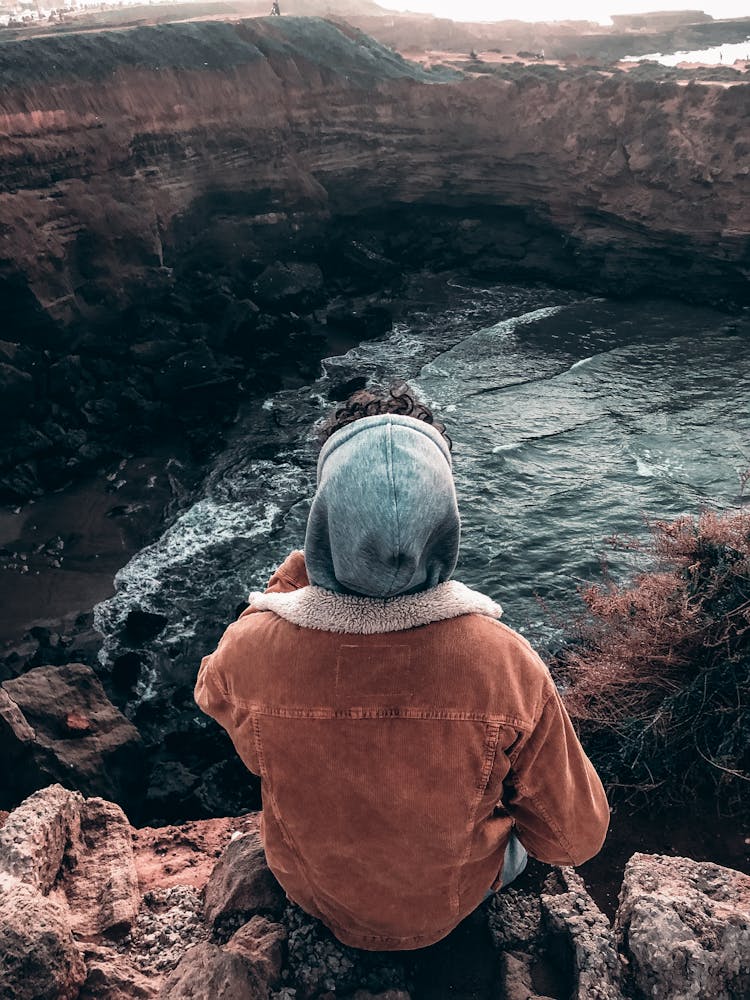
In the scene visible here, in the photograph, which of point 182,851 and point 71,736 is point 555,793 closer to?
point 182,851

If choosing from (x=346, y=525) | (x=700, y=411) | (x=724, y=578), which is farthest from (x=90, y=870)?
(x=700, y=411)

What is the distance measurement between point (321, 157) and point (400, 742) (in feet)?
57.2

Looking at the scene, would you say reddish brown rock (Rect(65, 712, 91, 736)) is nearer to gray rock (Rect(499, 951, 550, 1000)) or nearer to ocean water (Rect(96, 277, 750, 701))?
ocean water (Rect(96, 277, 750, 701))

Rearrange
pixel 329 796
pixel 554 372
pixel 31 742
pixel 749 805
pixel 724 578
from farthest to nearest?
pixel 554 372 → pixel 31 742 → pixel 724 578 → pixel 749 805 → pixel 329 796

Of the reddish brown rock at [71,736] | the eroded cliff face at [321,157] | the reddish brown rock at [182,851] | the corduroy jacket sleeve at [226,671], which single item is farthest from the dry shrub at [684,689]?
the eroded cliff face at [321,157]

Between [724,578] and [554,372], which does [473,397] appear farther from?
[724,578]

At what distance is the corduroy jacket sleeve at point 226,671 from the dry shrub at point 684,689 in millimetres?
2368

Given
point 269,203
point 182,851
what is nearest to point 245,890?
point 182,851

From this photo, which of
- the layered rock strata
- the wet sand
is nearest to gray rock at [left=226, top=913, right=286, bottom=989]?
the wet sand

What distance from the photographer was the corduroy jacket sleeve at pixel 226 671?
5.40 ft

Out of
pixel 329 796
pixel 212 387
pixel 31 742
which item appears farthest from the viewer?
pixel 212 387

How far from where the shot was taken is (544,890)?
2539mm

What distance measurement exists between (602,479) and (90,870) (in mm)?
9834

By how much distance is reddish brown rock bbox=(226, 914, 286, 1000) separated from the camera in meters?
2.01
